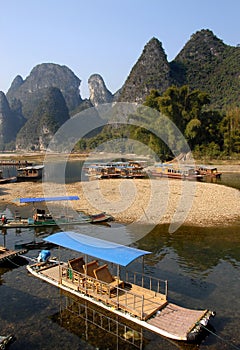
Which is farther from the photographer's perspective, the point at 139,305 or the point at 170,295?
the point at 170,295

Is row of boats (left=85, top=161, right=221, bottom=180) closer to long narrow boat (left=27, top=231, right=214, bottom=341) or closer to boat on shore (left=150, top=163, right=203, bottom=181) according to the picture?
boat on shore (left=150, top=163, right=203, bottom=181)

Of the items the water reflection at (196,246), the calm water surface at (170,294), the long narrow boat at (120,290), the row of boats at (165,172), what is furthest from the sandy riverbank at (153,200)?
the long narrow boat at (120,290)

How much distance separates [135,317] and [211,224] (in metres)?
15.7

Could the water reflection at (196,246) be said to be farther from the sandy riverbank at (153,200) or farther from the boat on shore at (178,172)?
the boat on shore at (178,172)

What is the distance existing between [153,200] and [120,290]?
21290mm

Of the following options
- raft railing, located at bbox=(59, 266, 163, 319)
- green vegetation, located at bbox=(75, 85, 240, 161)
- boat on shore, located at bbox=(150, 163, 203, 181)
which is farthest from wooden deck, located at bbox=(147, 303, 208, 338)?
green vegetation, located at bbox=(75, 85, 240, 161)

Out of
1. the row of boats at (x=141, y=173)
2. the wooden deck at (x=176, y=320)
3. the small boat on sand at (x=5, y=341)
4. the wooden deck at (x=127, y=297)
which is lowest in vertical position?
the small boat on sand at (x=5, y=341)

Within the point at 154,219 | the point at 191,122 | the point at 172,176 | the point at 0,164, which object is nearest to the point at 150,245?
the point at 154,219

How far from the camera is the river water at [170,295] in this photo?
11711mm

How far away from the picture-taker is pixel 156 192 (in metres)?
40.3

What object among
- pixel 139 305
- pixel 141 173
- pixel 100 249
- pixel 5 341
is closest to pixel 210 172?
pixel 141 173

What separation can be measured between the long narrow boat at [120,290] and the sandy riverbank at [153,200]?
12120mm

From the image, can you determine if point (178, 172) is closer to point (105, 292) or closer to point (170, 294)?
point (170, 294)

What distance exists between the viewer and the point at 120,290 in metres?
14.2
